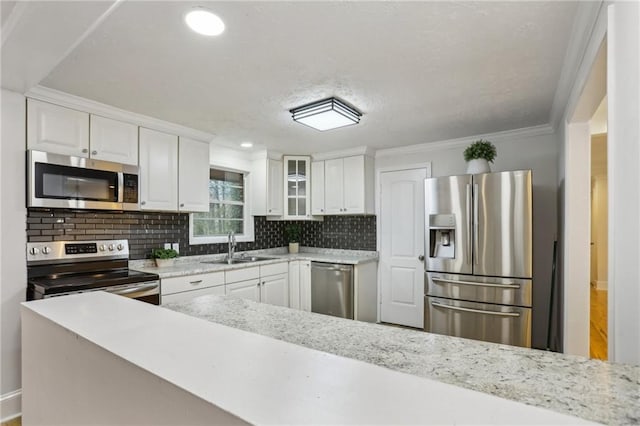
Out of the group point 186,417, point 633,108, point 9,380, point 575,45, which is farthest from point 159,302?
point 575,45

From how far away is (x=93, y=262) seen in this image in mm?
2754

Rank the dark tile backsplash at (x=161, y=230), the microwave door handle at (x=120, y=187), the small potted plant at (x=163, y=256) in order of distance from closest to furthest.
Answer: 1. the dark tile backsplash at (x=161, y=230)
2. the microwave door handle at (x=120, y=187)
3. the small potted plant at (x=163, y=256)

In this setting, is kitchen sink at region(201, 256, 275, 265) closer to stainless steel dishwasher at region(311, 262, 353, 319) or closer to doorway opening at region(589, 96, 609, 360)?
stainless steel dishwasher at region(311, 262, 353, 319)

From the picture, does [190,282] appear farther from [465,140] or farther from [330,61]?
[465,140]

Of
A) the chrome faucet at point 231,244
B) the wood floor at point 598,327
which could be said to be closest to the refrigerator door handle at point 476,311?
the wood floor at point 598,327

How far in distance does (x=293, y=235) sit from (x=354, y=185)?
4.25 feet

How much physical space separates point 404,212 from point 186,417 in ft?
12.5

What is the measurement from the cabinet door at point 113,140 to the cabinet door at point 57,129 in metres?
0.06

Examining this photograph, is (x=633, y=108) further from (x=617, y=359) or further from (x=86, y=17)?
(x=86, y=17)

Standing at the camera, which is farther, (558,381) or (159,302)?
(159,302)

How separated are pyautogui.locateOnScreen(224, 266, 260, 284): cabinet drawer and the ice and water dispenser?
1861mm

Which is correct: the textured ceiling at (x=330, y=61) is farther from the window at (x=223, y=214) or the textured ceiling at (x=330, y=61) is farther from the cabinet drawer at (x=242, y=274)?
the cabinet drawer at (x=242, y=274)

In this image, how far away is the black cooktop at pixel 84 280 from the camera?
216 cm

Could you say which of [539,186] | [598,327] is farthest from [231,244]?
[598,327]
